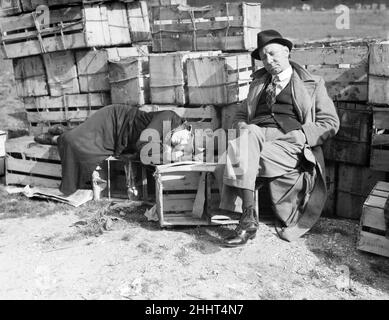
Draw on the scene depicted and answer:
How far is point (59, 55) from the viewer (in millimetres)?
6785

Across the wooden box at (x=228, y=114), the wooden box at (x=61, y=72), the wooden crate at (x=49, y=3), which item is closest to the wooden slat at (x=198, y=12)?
the wooden crate at (x=49, y=3)

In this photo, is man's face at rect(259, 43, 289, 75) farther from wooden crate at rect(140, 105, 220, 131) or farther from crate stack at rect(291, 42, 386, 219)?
wooden crate at rect(140, 105, 220, 131)

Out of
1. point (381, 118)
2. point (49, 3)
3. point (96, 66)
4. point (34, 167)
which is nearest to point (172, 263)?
point (381, 118)

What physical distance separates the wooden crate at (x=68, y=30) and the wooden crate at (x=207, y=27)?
51 cm

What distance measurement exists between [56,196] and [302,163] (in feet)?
9.60

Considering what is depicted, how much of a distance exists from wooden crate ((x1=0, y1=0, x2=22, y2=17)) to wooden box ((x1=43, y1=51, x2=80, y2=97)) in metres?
0.74

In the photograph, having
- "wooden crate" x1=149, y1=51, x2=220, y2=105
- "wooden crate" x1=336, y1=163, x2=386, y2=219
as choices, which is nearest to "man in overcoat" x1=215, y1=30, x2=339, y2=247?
"wooden crate" x1=336, y1=163, x2=386, y2=219

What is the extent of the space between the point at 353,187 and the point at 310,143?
2.91ft

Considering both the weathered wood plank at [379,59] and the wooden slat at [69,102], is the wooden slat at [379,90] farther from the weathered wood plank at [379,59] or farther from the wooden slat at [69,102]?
the wooden slat at [69,102]

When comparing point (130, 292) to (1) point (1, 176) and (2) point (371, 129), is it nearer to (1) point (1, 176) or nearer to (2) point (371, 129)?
(2) point (371, 129)

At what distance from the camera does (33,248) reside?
455 cm

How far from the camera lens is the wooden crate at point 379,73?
4.56 m

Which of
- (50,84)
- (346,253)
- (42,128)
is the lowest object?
(346,253)

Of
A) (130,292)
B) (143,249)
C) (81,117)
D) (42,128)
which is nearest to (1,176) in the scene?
(42,128)
